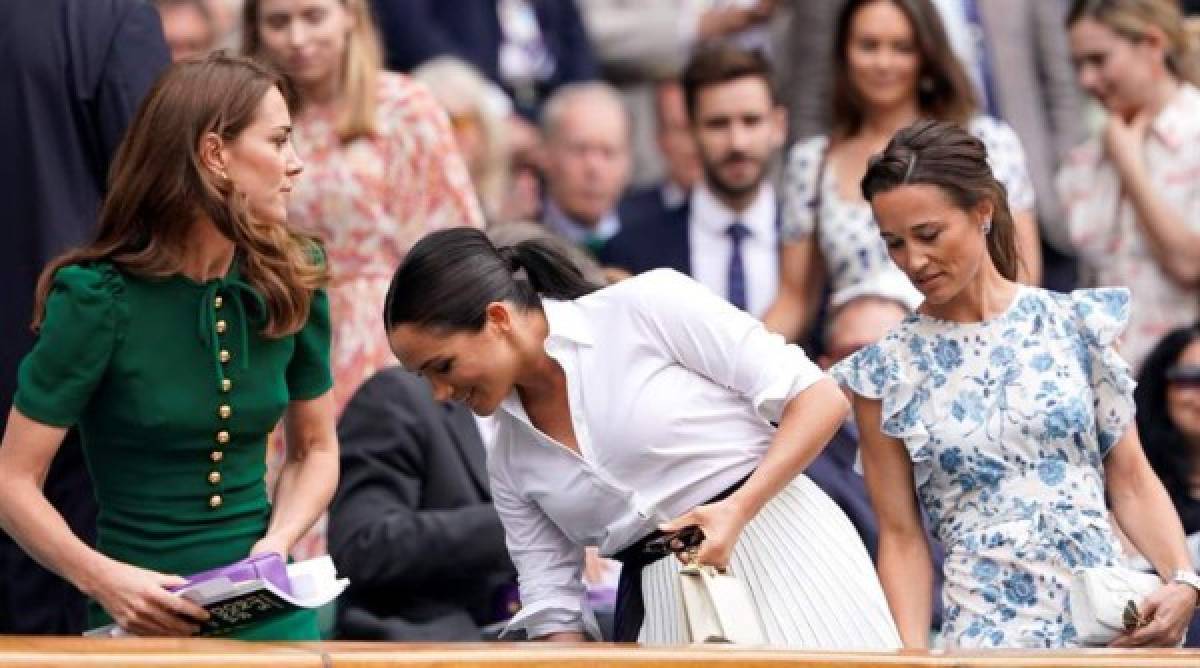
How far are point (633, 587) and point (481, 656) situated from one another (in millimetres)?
1004

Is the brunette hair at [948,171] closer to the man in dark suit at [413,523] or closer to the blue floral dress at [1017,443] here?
the blue floral dress at [1017,443]

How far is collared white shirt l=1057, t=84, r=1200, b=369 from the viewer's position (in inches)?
350

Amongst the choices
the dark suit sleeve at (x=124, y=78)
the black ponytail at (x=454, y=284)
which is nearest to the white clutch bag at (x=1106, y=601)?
the black ponytail at (x=454, y=284)

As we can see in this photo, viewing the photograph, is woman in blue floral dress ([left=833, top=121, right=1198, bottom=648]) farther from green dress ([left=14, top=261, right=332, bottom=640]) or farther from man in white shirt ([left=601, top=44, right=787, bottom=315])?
man in white shirt ([left=601, top=44, right=787, bottom=315])

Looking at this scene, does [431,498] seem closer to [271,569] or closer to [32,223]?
[32,223]

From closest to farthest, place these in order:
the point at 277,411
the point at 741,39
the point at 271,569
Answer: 1. the point at 271,569
2. the point at 277,411
3. the point at 741,39

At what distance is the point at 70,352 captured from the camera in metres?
5.28

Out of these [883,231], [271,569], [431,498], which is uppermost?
[883,231]

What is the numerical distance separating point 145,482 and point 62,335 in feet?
1.15

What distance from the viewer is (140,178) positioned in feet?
17.7

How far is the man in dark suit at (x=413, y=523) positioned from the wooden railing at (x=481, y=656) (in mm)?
2245

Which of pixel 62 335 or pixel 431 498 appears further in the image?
pixel 431 498

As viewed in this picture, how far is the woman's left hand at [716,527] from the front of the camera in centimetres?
517

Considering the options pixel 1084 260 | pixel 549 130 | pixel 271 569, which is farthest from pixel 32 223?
pixel 549 130
